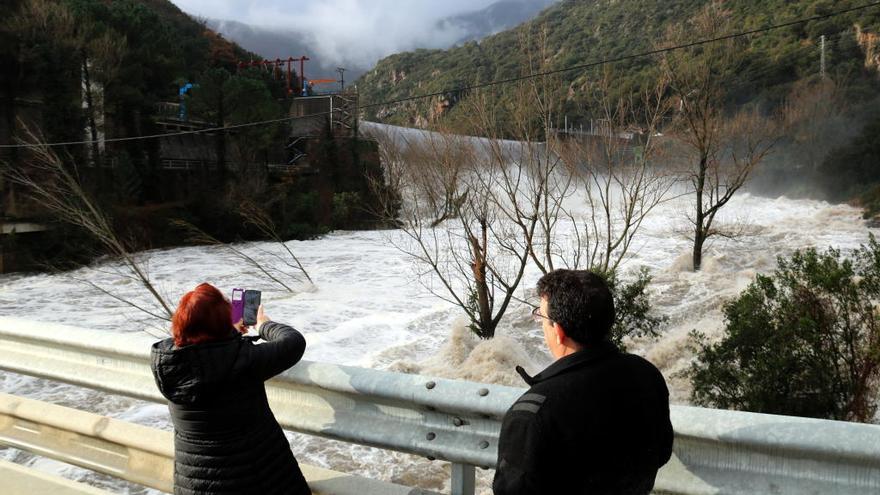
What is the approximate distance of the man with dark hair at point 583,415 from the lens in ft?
4.38

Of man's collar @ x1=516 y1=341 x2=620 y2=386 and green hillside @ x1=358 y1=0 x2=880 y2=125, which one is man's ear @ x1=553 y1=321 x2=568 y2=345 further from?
green hillside @ x1=358 y1=0 x2=880 y2=125

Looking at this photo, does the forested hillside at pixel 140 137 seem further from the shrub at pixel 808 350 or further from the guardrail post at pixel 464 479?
the guardrail post at pixel 464 479

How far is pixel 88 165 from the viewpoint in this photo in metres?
23.0

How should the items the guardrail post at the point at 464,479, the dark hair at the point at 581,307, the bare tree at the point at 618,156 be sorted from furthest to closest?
the bare tree at the point at 618,156, the guardrail post at the point at 464,479, the dark hair at the point at 581,307

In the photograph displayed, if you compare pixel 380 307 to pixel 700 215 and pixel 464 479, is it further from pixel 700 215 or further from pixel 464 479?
pixel 464 479

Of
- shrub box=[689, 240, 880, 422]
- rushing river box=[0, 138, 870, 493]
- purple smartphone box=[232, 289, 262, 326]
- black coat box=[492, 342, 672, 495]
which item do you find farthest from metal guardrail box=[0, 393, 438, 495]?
shrub box=[689, 240, 880, 422]

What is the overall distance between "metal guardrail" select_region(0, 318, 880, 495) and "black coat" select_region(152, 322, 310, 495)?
0.28 m

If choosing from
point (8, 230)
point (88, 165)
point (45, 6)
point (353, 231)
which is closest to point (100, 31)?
point (45, 6)

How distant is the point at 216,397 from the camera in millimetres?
1899

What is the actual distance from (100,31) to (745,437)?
2888cm

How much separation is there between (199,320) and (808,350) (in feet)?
18.8

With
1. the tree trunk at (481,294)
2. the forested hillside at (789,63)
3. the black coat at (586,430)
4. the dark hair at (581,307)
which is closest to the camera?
the black coat at (586,430)

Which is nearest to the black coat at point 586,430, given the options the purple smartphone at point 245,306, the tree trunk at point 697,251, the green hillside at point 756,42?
the purple smartphone at point 245,306

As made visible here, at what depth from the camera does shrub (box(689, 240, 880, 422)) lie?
18.9 ft
